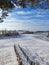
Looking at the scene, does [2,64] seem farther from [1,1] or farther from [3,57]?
[1,1]

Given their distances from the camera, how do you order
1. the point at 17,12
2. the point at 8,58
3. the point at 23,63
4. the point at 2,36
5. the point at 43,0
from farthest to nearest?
the point at 17,12
the point at 43,0
the point at 2,36
the point at 8,58
the point at 23,63

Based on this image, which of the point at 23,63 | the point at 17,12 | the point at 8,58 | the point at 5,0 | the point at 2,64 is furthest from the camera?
the point at 17,12

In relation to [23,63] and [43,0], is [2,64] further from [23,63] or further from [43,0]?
[43,0]

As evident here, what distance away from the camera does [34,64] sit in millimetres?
8867

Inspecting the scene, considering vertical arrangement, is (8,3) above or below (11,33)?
above

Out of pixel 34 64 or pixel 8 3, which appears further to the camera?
pixel 8 3

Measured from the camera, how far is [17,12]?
363 ft

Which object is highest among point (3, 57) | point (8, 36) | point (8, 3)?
point (8, 3)

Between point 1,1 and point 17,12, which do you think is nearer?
point 1,1

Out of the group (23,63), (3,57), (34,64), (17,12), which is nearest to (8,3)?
(3,57)

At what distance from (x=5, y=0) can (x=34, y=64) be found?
694 cm

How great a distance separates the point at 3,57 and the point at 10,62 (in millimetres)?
1647

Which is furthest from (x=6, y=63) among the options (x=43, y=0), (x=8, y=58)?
(x=43, y=0)

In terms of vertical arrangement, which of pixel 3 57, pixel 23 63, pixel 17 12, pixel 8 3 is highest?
pixel 8 3
